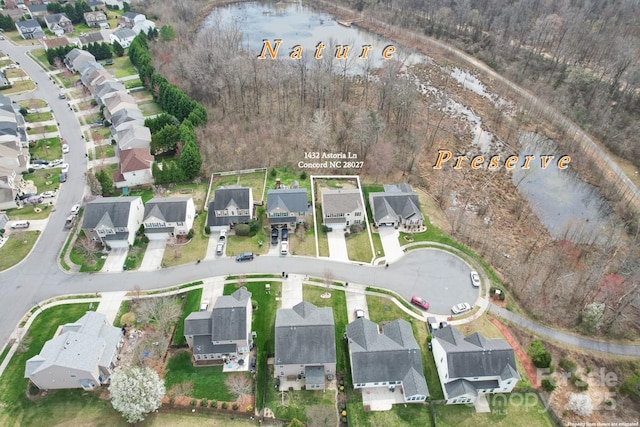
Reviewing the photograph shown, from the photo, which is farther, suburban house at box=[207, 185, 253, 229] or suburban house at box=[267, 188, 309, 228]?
suburban house at box=[207, 185, 253, 229]

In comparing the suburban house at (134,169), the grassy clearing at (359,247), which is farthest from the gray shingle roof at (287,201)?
the suburban house at (134,169)

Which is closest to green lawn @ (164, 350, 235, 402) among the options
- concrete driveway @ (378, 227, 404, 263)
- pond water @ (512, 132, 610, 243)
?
concrete driveway @ (378, 227, 404, 263)

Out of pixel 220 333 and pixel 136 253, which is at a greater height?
pixel 220 333

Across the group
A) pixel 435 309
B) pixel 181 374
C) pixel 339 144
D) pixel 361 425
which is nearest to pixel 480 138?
pixel 339 144

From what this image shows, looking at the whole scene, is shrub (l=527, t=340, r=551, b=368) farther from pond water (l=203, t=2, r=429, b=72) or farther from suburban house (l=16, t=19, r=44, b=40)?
suburban house (l=16, t=19, r=44, b=40)

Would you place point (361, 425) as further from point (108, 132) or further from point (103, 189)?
point (108, 132)

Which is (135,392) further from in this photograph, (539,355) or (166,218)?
(539,355)

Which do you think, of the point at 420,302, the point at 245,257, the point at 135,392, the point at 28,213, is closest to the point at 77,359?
the point at 135,392
